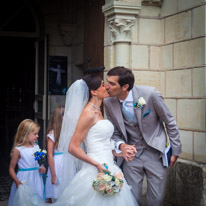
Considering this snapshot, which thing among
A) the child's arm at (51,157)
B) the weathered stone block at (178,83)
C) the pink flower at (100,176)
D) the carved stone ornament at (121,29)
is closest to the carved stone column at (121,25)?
the carved stone ornament at (121,29)

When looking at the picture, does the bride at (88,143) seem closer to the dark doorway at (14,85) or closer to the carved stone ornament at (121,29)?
the carved stone ornament at (121,29)

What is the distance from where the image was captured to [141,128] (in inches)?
161

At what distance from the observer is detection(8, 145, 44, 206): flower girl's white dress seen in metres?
4.63

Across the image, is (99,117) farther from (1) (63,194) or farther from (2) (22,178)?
(2) (22,178)

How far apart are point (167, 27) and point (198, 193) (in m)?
2.33

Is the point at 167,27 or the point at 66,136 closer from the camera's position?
the point at 66,136

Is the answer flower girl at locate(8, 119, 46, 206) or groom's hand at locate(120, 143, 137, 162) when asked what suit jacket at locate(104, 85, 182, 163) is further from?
flower girl at locate(8, 119, 46, 206)

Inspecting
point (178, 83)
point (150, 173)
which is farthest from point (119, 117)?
point (178, 83)

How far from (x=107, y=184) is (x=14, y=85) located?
258 inches

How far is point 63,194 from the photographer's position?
12.6 feet

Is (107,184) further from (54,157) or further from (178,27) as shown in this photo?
(178,27)

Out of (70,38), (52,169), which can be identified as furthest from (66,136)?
(70,38)

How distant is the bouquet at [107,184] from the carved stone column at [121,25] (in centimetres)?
221

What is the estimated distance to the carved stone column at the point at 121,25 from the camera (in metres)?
5.43
